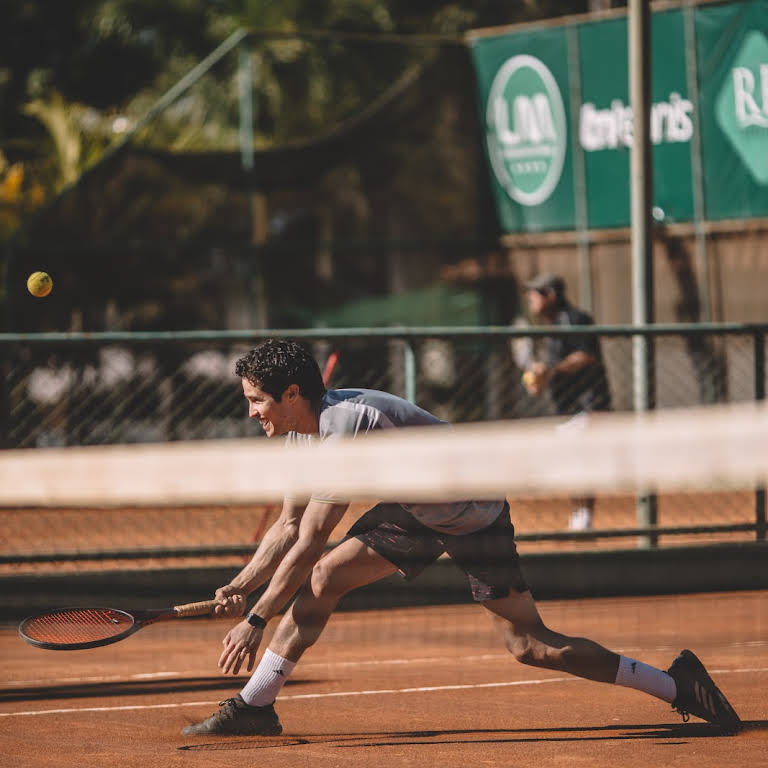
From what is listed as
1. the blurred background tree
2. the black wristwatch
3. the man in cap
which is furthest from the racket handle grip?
the blurred background tree

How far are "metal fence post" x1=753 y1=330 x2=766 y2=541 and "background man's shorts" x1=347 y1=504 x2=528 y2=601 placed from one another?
401 cm

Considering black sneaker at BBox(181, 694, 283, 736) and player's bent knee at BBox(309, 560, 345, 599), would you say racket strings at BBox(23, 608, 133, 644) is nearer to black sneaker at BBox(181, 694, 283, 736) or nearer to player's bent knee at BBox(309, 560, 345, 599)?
black sneaker at BBox(181, 694, 283, 736)

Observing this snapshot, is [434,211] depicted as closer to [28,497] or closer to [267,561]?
[267,561]

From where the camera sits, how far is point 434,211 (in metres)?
15.5

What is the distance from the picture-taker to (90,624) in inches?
211

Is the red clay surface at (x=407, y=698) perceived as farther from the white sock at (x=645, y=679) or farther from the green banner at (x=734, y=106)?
the green banner at (x=734, y=106)

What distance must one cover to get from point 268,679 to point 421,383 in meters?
6.41

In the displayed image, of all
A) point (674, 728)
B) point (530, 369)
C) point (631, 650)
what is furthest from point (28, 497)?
point (530, 369)

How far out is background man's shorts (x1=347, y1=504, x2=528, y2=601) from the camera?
17.0 feet

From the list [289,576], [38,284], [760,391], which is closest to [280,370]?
[289,576]

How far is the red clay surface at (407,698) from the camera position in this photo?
521cm

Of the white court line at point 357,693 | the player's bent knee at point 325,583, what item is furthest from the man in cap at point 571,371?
the player's bent knee at point 325,583

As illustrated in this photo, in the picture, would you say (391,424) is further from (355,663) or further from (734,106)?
(734,106)

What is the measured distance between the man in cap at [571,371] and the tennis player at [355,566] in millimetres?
3726
